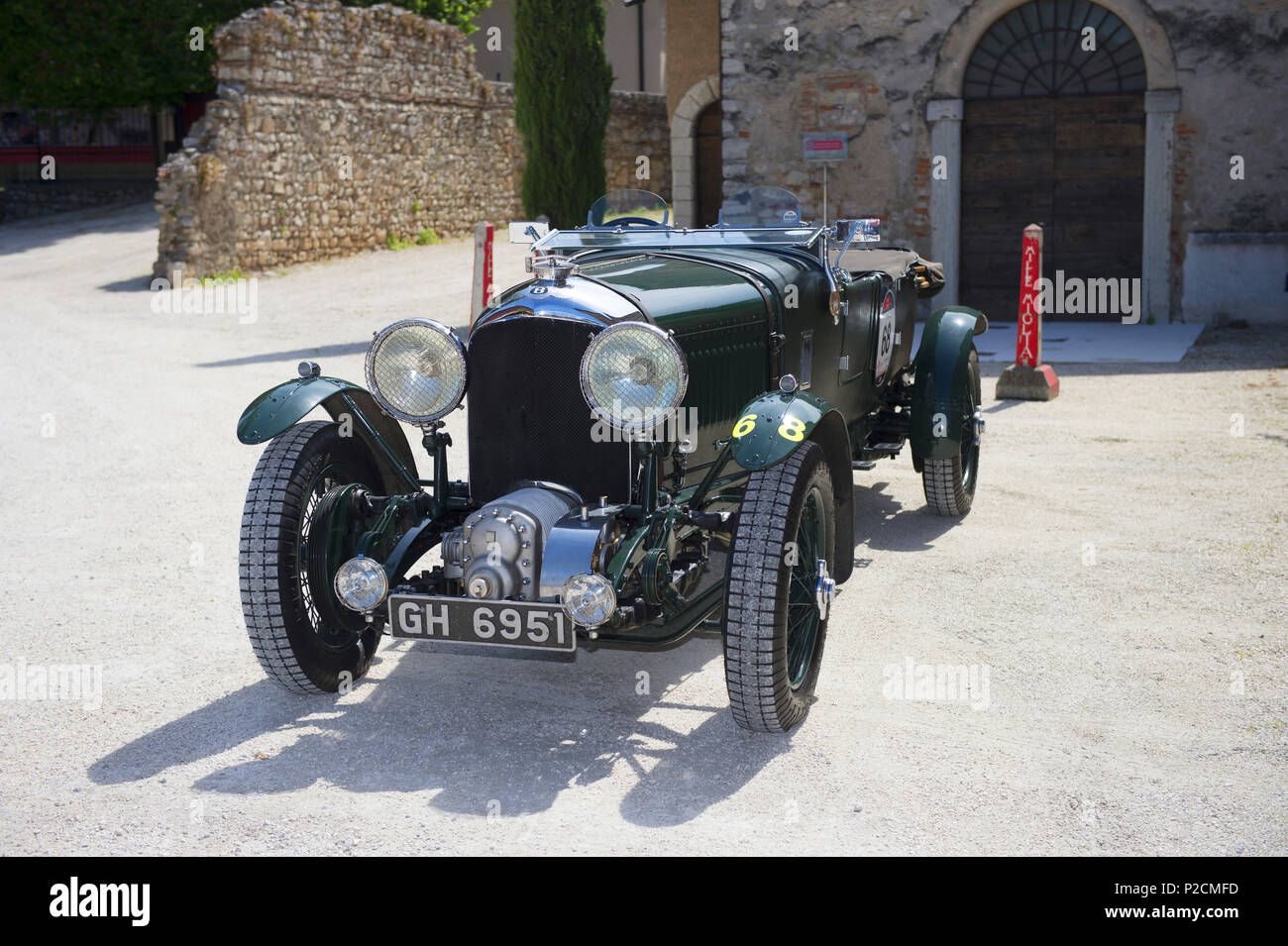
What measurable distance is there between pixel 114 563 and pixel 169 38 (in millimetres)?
20083

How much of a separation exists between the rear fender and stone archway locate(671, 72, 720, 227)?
13696mm

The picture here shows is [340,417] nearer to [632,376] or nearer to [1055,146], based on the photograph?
[632,376]

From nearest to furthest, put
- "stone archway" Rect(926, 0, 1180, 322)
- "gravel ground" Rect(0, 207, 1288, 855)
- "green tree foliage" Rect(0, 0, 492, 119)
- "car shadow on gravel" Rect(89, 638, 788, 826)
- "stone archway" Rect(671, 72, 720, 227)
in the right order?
"gravel ground" Rect(0, 207, 1288, 855), "car shadow on gravel" Rect(89, 638, 788, 826), "stone archway" Rect(926, 0, 1180, 322), "stone archway" Rect(671, 72, 720, 227), "green tree foliage" Rect(0, 0, 492, 119)

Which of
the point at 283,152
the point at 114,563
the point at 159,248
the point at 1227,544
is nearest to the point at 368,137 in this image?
the point at 283,152

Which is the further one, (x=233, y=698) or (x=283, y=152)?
(x=283, y=152)

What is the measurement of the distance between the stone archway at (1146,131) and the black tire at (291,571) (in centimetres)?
1045

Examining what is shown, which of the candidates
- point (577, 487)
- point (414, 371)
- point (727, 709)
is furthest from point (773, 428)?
point (414, 371)

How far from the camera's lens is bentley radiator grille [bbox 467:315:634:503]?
13.9ft

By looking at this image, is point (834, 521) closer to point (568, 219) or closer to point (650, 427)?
point (650, 427)

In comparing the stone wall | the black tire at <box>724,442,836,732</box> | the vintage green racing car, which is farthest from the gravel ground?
the stone wall

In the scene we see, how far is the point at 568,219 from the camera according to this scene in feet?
51.1

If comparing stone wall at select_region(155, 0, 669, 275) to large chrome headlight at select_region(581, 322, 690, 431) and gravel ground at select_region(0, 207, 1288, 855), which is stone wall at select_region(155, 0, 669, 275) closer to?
gravel ground at select_region(0, 207, 1288, 855)

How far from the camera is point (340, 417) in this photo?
179 inches

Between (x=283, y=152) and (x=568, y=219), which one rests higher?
(x=283, y=152)
